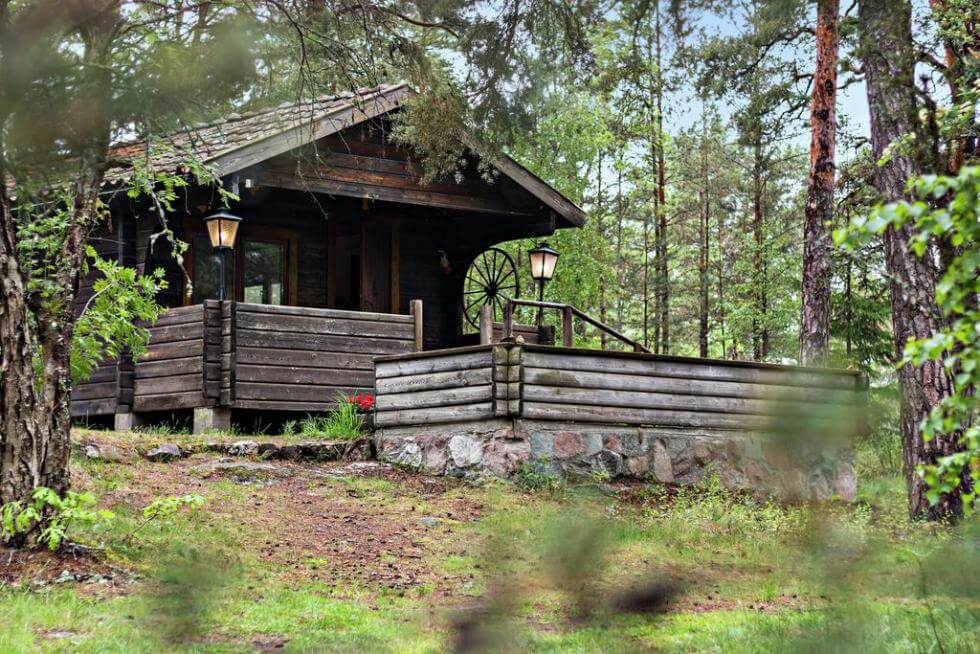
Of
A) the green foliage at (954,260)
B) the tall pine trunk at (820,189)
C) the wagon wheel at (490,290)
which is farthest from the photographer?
the wagon wheel at (490,290)

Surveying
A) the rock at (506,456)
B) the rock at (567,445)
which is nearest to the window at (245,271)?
the rock at (506,456)

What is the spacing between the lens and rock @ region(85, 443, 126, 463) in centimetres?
1053

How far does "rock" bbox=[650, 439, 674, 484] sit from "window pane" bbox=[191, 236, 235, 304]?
20.6ft

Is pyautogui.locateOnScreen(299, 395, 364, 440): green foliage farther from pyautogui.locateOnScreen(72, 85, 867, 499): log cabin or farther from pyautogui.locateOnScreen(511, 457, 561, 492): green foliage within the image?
pyautogui.locateOnScreen(511, 457, 561, 492): green foliage

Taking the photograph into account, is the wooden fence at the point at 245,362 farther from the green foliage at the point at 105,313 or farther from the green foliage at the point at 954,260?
the green foliage at the point at 954,260

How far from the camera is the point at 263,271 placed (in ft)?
52.6

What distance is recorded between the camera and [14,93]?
121 inches

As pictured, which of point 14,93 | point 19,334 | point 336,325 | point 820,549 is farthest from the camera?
point 336,325

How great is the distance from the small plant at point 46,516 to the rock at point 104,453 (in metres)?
3.55

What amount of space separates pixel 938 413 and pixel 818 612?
135cm

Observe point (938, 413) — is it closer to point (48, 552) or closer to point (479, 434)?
point (48, 552)

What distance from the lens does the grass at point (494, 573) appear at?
234 centimetres

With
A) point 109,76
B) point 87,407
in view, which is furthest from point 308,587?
point 87,407

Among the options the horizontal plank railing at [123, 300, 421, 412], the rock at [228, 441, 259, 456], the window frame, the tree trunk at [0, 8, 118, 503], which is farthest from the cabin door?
the tree trunk at [0, 8, 118, 503]
